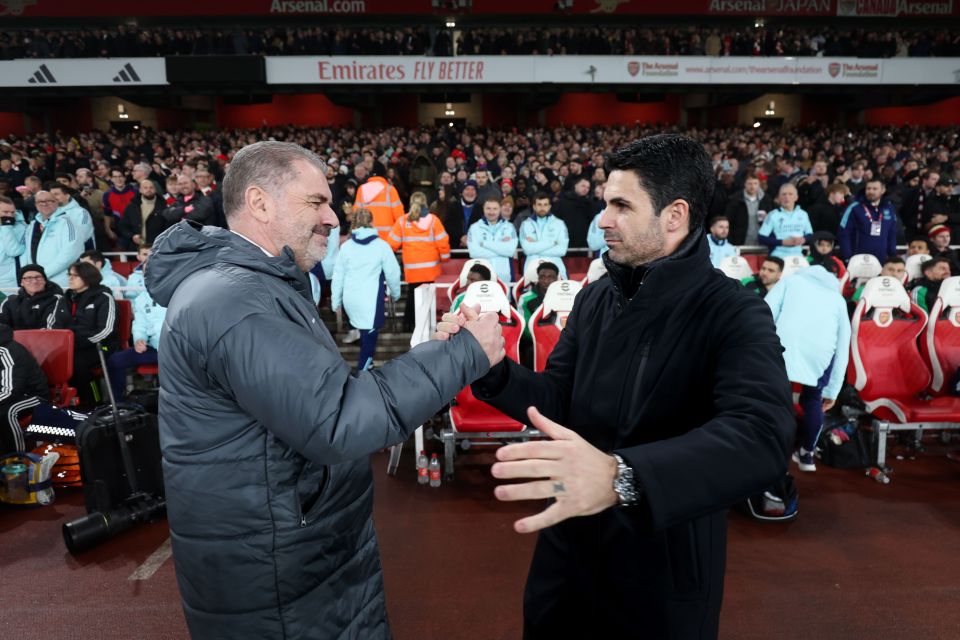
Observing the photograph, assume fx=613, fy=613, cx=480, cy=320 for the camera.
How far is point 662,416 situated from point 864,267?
642 cm

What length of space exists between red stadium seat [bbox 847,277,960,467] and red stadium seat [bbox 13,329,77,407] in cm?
616

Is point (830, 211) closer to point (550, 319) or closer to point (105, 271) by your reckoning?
point (550, 319)

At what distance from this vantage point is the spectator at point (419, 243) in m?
6.67

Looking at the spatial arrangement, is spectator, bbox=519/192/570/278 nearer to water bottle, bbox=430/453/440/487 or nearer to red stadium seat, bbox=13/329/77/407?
water bottle, bbox=430/453/440/487

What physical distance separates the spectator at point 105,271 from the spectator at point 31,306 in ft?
1.45

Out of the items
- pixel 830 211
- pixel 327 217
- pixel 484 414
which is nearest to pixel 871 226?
pixel 830 211

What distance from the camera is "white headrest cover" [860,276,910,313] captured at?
15.2 feet

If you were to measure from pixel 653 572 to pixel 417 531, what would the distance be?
2.62 m

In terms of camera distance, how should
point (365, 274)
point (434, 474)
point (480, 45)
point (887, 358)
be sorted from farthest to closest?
point (480, 45) → point (365, 274) → point (887, 358) → point (434, 474)

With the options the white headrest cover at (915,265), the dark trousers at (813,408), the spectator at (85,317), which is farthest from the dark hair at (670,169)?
the white headrest cover at (915,265)

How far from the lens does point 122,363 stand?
5.62 metres

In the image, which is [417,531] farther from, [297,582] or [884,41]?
[884,41]

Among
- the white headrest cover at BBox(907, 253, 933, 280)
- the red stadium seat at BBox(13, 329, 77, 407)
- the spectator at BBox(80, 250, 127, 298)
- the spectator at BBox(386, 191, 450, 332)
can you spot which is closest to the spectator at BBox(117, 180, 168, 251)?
the spectator at BBox(80, 250, 127, 298)

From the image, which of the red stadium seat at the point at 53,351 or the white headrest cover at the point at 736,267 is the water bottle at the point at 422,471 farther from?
the white headrest cover at the point at 736,267
